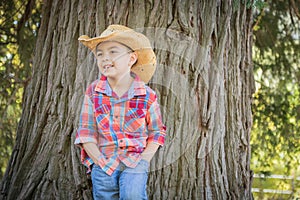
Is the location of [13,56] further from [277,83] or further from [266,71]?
[277,83]

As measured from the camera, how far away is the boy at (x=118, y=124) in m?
3.24

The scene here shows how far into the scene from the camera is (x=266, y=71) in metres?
7.14

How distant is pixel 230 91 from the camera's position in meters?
4.56

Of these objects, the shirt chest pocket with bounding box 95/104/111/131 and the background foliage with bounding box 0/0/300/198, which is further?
the background foliage with bounding box 0/0/300/198

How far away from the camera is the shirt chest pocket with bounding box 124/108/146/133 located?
10.7 feet

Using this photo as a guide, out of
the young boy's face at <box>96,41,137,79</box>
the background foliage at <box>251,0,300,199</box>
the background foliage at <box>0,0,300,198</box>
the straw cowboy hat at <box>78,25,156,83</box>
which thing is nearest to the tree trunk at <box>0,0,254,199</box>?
the straw cowboy hat at <box>78,25,156,83</box>

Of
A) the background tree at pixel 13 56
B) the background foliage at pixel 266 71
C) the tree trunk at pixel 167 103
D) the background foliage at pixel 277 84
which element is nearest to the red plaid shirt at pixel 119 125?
the tree trunk at pixel 167 103

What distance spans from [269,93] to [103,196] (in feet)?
13.7

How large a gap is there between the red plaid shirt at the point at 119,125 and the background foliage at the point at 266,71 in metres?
3.42

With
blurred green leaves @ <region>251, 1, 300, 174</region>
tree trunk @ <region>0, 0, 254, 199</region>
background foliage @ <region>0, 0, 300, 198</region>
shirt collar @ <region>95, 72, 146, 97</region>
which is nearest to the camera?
shirt collar @ <region>95, 72, 146, 97</region>

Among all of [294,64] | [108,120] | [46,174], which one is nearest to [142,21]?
[108,120]

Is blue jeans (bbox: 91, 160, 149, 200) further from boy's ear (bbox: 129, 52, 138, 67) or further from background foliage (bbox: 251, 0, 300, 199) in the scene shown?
background foliage (bbox: 251, 0, 300, 199)

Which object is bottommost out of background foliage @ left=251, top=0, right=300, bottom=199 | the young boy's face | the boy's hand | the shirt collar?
the boy's hand

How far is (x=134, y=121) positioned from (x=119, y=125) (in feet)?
0.32
